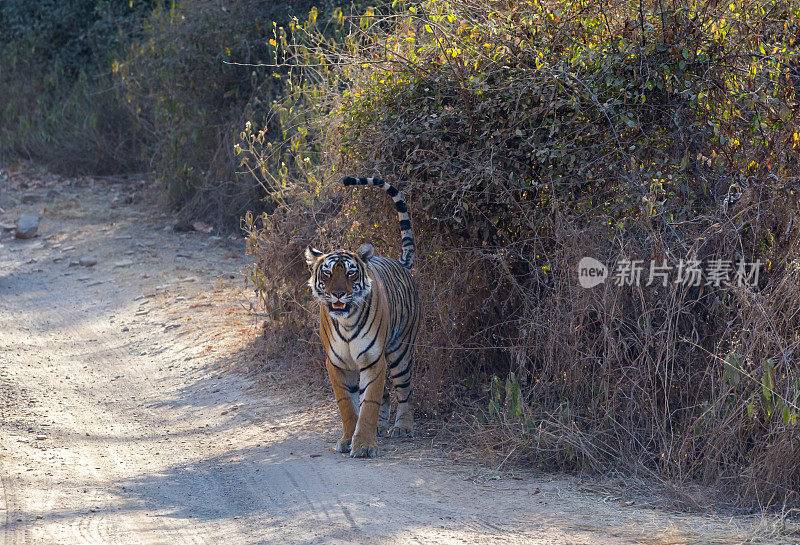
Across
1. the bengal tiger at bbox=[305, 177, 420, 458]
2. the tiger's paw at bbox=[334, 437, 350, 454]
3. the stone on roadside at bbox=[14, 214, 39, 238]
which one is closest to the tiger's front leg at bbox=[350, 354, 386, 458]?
the bengal tiger at bbox=[305, 177, 420, 458]

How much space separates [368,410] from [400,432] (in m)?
0.59

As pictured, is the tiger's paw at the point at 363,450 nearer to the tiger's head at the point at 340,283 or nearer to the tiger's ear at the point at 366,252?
the tiger's head at the point at 340,283

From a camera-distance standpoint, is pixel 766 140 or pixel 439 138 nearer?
pixel 766 140

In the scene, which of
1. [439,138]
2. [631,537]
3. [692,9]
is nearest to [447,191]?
[439,138]

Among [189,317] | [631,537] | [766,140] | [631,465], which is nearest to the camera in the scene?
[631,537]

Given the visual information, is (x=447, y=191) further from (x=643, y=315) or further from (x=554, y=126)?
(x=643, y=315)

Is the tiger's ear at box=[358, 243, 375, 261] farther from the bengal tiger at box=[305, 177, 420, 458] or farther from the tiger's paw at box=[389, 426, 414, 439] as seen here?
the tiger's paw at box=[389, 426, 414, 439]

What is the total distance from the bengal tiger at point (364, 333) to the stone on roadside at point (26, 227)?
8.84 m

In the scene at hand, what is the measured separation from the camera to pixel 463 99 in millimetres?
6445

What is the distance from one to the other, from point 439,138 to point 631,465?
8.83 ft

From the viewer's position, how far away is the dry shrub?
5.36 meters

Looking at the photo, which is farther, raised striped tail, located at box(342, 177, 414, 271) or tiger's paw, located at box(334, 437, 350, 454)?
raised striped tail, located at box(342, 177, 414, 271)

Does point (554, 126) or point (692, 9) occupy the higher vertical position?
point (692, 9)

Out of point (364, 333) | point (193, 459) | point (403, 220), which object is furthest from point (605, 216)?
point (193, 459)
